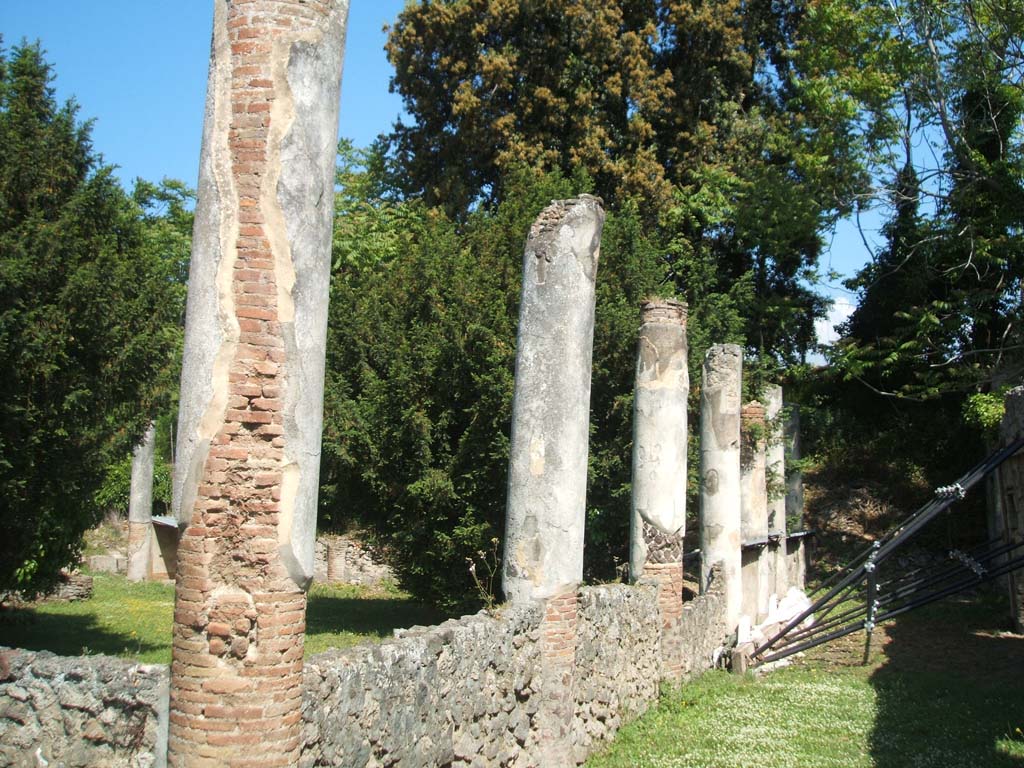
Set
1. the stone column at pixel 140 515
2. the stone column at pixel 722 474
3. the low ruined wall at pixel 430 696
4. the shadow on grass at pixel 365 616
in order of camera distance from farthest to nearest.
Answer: the stone column at pixel 140 515, the shadow on grass at pixel 365 616, the stone column at pixel 722 474, the low ruined wall at pixel 430 696

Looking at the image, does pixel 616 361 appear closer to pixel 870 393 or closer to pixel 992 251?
pixel 992 251

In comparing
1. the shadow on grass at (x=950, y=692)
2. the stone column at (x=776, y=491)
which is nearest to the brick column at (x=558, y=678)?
the shadow on grass at (x=950, y=692)

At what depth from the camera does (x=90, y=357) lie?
11742 millimetres

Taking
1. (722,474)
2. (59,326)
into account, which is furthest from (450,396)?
(59,326)

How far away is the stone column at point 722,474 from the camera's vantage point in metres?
14.6

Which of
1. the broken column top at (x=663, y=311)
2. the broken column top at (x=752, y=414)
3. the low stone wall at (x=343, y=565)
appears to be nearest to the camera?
the broken column top at (x=663, y=311)

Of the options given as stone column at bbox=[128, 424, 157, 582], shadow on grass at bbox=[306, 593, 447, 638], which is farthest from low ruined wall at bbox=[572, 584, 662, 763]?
stone column at bbox=[128, 424, 157, 582]

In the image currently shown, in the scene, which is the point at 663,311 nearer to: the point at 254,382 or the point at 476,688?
the point at 476,688

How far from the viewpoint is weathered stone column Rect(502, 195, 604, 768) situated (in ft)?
27.6

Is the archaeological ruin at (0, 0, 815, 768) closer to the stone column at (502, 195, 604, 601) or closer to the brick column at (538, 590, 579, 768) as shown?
the brick column at (538, 590, 579, 768)

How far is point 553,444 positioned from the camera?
880 centimetres

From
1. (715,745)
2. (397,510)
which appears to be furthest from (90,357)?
(715,745)

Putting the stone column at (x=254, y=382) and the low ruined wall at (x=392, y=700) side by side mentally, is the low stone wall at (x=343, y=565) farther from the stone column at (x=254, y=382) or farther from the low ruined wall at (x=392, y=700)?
the stone column at (x=254, y=382)

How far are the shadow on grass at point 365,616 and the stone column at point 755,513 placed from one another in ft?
16.7
